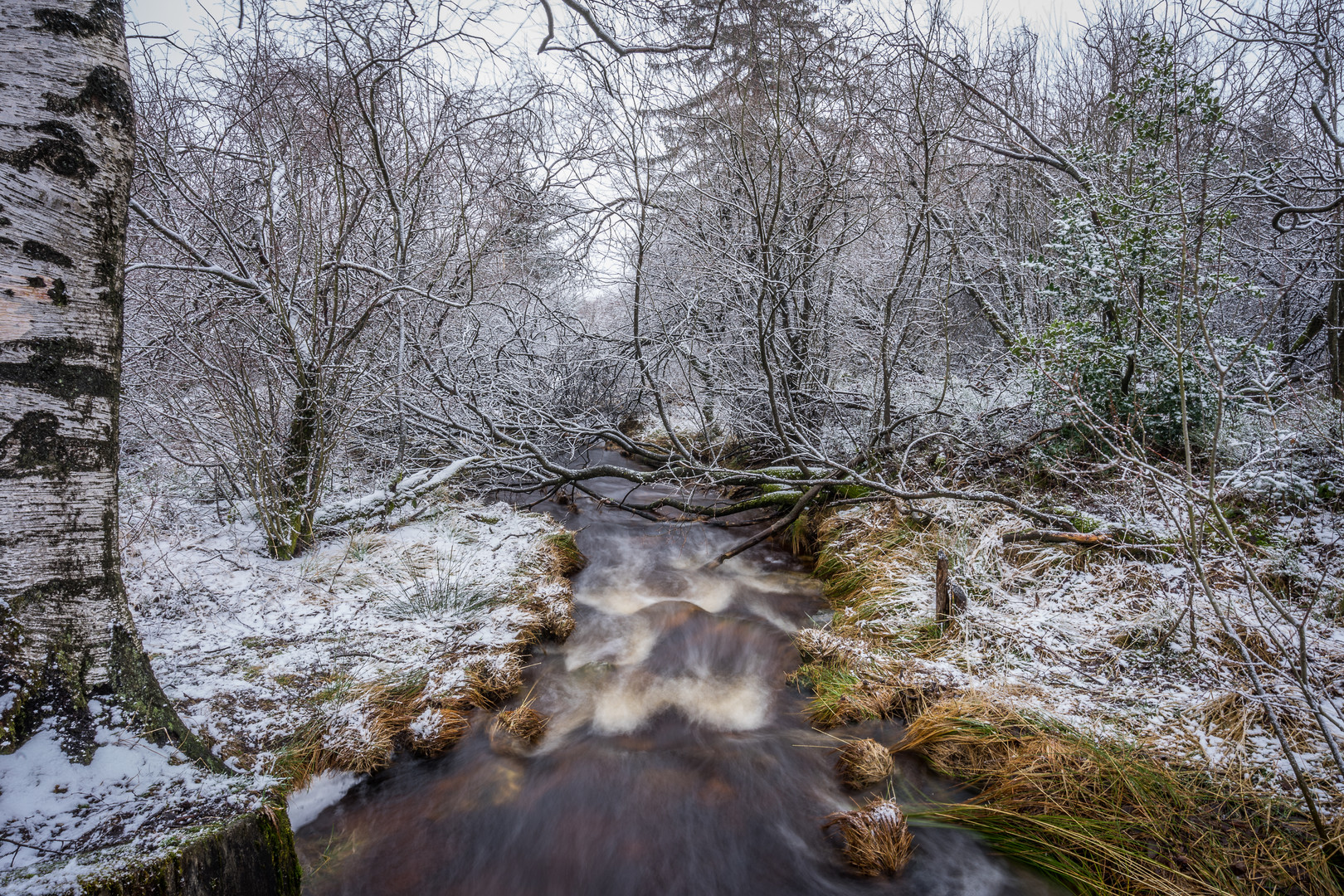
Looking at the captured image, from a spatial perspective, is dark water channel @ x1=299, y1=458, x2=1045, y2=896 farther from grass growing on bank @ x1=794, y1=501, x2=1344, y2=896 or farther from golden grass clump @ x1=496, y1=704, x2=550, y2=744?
grass growing on bank @ x1=794, y1=501, x2=1344, y2=896

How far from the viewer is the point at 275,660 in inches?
152

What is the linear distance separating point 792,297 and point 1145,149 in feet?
12.5

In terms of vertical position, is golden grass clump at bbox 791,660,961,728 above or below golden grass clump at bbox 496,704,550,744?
above

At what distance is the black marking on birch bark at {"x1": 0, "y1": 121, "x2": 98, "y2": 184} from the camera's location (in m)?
1.80

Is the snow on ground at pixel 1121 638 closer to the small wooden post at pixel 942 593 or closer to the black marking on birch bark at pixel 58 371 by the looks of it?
the small wooden post at pixel 942 593

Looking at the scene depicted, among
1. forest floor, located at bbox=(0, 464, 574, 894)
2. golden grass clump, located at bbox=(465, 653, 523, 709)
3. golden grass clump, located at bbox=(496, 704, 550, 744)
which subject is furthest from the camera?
golden grass clump, located at bbox=(465, 653, 523, 709)

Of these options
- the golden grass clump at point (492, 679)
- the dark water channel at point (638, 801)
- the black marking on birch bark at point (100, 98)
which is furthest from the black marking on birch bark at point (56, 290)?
the golden grass clump at point (492, 679)

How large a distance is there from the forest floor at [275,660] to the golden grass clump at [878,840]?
241 cm

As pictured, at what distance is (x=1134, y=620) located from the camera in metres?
3.81

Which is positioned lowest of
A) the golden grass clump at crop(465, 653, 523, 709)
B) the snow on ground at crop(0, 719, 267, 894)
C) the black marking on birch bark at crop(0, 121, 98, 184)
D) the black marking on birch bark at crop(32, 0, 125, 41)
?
the golden grass clump at crop(465, 653, 523, 709)

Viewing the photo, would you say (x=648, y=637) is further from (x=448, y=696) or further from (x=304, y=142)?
(x=304, y=142)

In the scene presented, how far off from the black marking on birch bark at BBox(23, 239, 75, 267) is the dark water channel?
111 inches

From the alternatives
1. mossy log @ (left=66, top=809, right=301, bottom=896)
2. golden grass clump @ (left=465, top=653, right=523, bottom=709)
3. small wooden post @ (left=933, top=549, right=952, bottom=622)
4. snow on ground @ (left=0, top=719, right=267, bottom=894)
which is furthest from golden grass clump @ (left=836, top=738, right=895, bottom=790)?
snow on ground @ (left=0, top=719, right=267, bottom=894)

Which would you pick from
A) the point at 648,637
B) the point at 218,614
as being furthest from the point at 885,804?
the point at 218,614
